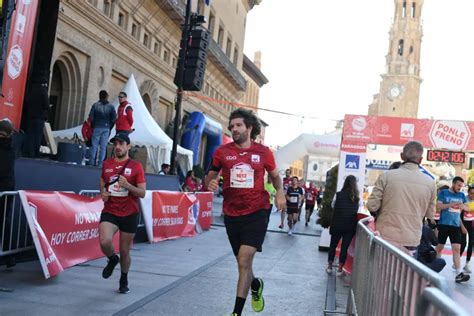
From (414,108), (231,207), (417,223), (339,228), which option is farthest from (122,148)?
(414,108)

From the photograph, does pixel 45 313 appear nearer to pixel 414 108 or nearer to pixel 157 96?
pixel 157 96

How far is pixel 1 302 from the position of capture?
5.80m

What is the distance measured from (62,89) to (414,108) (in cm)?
10833

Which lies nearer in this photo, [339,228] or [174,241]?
[339,228]

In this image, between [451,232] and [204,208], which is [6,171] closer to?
[451,232]

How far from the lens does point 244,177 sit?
5.46 m

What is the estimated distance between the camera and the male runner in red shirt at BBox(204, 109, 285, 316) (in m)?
5.42

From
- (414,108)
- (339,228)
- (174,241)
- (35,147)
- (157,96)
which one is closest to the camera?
(339,228)

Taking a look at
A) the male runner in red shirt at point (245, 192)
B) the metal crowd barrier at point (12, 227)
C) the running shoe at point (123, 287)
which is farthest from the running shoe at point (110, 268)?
the male runner in red shirt at point (245, 192)

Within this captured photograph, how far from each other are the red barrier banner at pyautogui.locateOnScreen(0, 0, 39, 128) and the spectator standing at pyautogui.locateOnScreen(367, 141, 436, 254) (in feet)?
23.1

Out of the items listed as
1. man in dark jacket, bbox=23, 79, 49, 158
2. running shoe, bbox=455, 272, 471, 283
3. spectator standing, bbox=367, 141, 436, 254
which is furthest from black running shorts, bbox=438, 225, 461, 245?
man in dark jacket, bbox=23, 79, 49, 158

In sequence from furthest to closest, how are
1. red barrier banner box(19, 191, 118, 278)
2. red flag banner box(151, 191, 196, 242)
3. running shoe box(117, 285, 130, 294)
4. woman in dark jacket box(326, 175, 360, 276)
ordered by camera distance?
red flag banner box(151, 191, 196, 242), woman in dark jacket box(326, 175, 360, 276), red barrier banner box(19, 191, 118, 278), running shoe box(117, 285, 130, 294)

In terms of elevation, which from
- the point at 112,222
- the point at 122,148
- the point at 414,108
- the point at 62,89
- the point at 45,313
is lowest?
the point at 45,313

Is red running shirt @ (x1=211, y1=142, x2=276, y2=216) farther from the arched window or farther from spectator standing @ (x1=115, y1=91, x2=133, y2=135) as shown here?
the arched window
